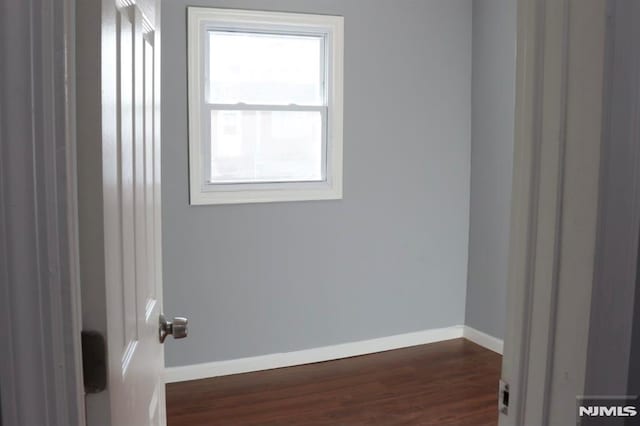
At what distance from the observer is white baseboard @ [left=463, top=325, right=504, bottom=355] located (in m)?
3.99

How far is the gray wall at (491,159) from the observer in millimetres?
3865

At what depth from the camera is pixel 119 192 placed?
909 millimetres

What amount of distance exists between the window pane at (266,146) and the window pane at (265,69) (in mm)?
98

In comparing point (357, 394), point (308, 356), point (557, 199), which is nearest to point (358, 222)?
point (308, 356)

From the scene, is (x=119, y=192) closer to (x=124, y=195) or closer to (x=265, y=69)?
(x=124, y=195)

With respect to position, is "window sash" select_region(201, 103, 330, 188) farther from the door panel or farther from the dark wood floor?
the door panel

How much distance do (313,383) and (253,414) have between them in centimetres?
51

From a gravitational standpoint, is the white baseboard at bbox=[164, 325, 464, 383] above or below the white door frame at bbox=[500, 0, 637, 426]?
below

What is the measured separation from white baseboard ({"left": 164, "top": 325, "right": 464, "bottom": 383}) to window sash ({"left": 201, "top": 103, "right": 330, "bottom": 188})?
107 centimetres

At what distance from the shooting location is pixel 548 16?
0.91 metres

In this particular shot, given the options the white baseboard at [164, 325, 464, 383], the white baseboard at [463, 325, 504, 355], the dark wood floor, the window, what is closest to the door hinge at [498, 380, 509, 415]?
the dark wood floor

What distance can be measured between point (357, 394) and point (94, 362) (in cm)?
274

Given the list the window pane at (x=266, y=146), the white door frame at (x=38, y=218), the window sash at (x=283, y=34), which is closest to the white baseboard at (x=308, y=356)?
the window pane at (x=266, y=146)

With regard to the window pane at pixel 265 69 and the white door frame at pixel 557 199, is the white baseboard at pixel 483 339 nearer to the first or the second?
the window pane at pixel 265 69
